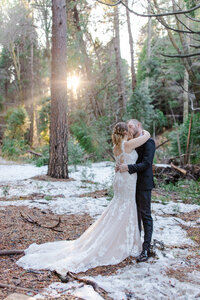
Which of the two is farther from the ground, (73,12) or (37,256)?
(73,12)

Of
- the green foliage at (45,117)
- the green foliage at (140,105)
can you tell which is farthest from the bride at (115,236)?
the green foliage at (45,117)

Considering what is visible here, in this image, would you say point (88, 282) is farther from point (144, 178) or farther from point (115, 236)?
point (144, 178)

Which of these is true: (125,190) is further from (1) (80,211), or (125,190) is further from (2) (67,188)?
(2) (67,188)

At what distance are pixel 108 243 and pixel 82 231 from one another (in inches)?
52.0

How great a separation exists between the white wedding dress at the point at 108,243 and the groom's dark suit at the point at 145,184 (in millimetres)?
81

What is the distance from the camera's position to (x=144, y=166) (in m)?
3.72

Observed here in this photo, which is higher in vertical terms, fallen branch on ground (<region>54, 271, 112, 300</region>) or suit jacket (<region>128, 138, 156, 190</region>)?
suit jacket (<region>128, 138, 156, 190</region>)

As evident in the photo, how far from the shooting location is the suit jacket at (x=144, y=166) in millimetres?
3723

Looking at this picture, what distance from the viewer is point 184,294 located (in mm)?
2830

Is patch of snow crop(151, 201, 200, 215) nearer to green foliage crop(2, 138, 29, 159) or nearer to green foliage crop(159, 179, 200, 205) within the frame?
green foliage crop(159, 179, 200, 205)

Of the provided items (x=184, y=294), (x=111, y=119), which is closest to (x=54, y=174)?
(x=184, y=294)

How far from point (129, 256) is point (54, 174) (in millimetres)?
6556

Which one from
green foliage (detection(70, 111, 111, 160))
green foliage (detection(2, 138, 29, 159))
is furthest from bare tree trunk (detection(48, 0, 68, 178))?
green foliage (detection(2, 138, 29, 159))

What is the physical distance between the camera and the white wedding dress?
11.5 feet
